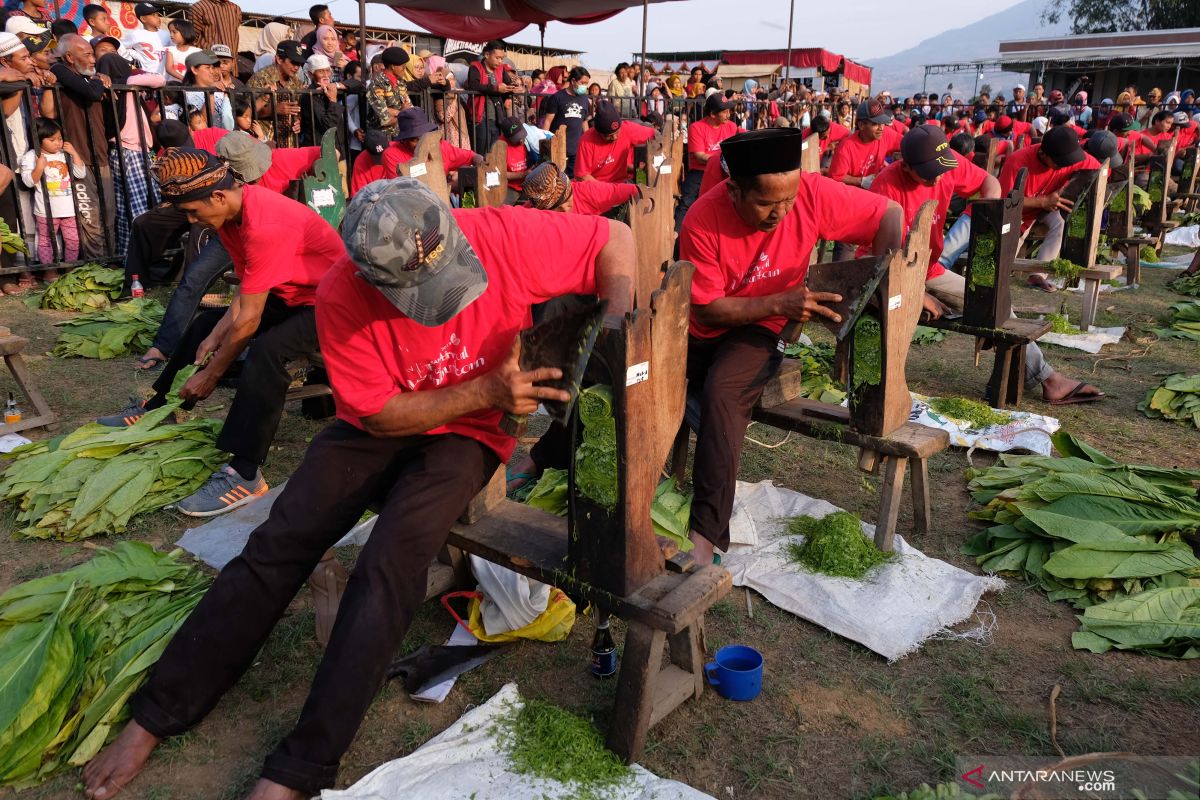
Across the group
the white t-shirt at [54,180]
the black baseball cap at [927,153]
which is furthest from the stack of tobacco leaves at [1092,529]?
the white t-shirt at [54,180]

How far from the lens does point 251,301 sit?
13.5 ft

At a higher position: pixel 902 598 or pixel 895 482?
pixel 895 482

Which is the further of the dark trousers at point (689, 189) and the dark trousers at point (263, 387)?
the dark trousers at point (689, 189)

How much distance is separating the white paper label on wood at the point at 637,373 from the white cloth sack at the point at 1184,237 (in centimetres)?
1217

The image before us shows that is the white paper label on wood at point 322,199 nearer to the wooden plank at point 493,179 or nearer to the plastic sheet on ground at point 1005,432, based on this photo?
the wooden plank at point 493,179

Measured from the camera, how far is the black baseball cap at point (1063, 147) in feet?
23.7

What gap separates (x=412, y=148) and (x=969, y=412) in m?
5.06

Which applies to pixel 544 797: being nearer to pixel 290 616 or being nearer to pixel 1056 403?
pixel 290 616

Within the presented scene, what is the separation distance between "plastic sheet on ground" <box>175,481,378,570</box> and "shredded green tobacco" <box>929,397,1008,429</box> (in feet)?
11.4

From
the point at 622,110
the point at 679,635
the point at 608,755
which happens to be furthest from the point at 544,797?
the point at 622,110

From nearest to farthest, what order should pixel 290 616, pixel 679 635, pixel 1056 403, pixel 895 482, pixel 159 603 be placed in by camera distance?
pixel 679 635 < pixel 159 603 < pixel 290 616 < pixel 895 482 < pixel 1056 403

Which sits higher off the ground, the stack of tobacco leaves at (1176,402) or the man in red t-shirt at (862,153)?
the man in red t-shirt at (862,153)

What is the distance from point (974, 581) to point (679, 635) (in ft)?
4.84

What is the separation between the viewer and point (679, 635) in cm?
272
